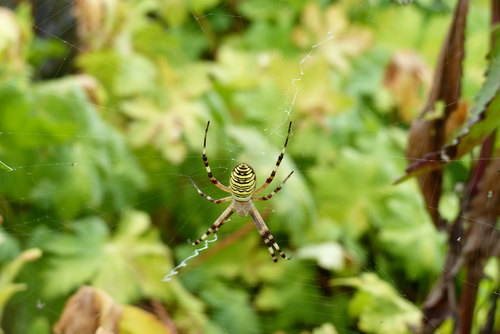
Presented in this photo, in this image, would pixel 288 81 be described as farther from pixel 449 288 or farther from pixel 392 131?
pixel 449 288

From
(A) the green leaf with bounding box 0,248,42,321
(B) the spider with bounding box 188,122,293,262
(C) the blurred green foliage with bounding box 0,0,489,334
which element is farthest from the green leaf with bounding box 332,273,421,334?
(A) the green leaf with bounding box 0,248,42,321

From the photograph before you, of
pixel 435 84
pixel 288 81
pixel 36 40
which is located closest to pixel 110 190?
pixel 288 81

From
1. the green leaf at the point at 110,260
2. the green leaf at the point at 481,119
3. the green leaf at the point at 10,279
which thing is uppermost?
the green leaf at the point at 481,119

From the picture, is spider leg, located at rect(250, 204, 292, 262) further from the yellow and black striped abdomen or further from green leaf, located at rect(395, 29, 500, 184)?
green leaf, located at rect(395, 29, 500, 184)

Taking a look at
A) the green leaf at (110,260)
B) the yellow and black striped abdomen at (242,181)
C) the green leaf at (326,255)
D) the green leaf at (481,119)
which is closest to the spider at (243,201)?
the yellow and black striped abdomen at (242,181)

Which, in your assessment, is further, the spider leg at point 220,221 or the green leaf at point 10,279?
the spider leg at point 220,221

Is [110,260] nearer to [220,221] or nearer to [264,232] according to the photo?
[220,221]

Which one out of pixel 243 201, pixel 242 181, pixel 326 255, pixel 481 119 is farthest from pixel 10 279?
pixel 481 119

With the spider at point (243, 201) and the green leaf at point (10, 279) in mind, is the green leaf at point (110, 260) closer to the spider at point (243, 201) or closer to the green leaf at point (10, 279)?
the spider at point (243, 201)
